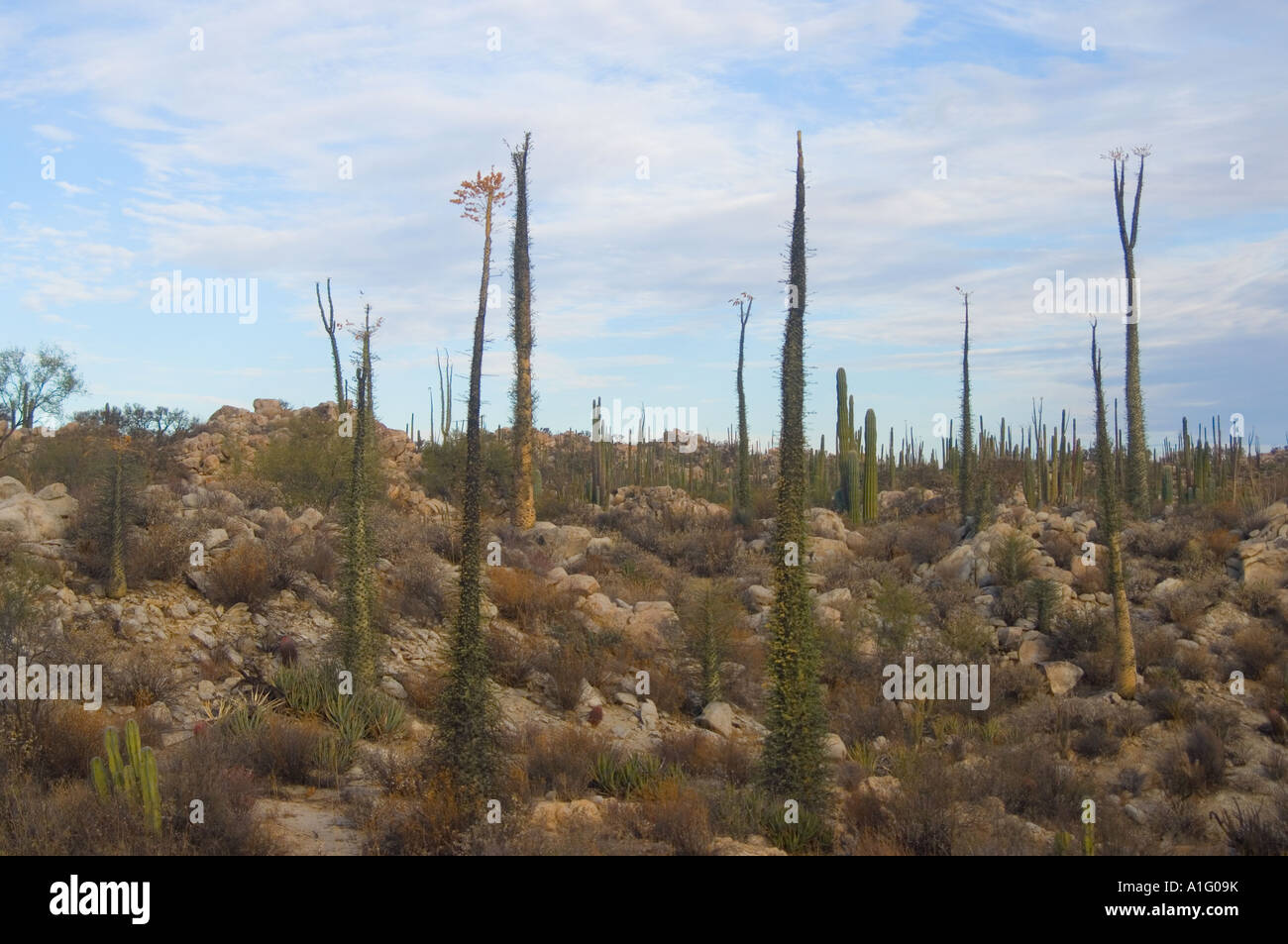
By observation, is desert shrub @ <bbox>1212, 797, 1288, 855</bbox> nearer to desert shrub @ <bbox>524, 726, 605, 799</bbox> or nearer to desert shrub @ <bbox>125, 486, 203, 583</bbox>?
desert shrub @ <bbox>524, 726, 605, 799</bbox>

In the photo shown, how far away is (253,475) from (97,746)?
16.2 m

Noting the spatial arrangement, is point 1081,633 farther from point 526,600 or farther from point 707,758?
point 526,600

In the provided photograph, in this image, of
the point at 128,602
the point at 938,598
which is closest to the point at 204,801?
the point at 128,602

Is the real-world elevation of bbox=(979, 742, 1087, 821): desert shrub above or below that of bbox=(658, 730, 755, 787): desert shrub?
below

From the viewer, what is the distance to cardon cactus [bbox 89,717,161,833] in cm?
790

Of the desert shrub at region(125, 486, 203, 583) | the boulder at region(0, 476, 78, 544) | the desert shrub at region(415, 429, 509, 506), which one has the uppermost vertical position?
the desert shrub at region(415, 429, 509, 506)

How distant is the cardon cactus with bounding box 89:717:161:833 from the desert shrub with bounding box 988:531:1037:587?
1682 centimetres

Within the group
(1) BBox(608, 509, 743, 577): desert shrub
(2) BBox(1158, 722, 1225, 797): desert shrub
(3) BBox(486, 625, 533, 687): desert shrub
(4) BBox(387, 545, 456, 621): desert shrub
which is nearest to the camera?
(2) BBox(1158, 722, 1225, 797): desert shrub

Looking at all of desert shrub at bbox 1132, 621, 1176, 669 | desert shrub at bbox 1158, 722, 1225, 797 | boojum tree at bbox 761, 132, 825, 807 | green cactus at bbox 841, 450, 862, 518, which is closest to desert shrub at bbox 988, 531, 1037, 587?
desert shrub at bbox 1132, 621, 1176, 669

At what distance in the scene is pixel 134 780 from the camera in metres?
8.34

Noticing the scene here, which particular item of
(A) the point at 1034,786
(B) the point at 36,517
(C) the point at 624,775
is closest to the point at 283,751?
(C) the point at 624,775

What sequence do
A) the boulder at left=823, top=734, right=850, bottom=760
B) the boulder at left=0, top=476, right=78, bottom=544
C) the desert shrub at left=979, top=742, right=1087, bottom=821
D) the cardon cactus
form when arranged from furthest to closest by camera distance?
the boulder at left=0, top=476, right=78, bottom=544 < the boulder at left=823, top=734, right=850, bottom=760 < the desert shrub at left=979, top=742, right=1087, bottom=821 < the cardon cactus

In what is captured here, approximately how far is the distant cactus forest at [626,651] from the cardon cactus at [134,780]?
0.15 ft
